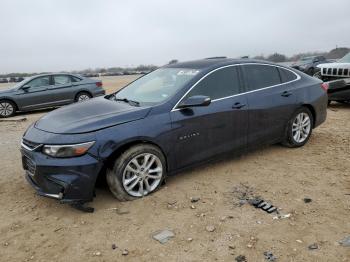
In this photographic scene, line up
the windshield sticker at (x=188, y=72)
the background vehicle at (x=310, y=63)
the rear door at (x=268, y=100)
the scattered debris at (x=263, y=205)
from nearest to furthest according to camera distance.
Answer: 1. the scattered debris at (x=263, y=205)
2. the windshield sticker at (x=188, y=72)
3. the rear door at (x=268, y=100)
4. the background vehicle at (x=310, y=63)

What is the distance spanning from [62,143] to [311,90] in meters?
4.21

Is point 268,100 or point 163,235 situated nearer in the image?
point 163,235

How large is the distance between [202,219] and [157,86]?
6.87ft

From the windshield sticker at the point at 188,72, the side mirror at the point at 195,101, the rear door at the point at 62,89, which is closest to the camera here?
the side mirror at the point at 195,101

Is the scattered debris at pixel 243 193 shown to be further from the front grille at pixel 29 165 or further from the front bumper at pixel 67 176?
the front grille at pixel 29 165

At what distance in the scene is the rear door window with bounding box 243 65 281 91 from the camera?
546 cm

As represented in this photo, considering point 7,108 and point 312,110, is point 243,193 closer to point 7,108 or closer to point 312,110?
point 312,110

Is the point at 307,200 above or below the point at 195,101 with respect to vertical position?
below

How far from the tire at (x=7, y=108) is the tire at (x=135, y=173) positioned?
365 inches

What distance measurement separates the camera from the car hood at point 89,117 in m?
4.16

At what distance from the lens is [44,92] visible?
12688 mm

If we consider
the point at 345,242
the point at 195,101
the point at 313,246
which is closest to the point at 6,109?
the point at 195,101

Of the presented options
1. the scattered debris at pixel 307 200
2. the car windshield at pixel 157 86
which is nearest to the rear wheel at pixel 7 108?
the car windshield at pixel 157 86

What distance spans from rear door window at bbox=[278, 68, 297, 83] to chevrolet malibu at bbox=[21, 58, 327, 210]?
1 centimetres
